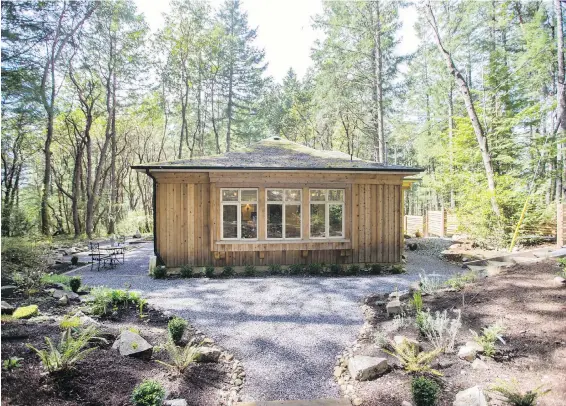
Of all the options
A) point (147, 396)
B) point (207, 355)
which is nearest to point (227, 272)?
point (207, 355)

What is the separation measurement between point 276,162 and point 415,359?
623 cm

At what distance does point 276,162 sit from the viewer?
8.38 metres

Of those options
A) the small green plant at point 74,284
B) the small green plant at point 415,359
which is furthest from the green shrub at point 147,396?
the small green plant at point 74,284

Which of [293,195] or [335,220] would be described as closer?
[293,195]

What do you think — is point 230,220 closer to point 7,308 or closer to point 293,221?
point 293,221

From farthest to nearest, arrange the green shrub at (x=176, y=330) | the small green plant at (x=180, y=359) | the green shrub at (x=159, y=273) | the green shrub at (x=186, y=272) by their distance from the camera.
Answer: the green shrub at (x=186, y=272) → the green shrub at (x=159, y=273) → the green shrub at (x=176, y=330) → the small green plant at (x=180, y=359)

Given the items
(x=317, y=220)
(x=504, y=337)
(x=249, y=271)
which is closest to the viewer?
(x=504, y=337)

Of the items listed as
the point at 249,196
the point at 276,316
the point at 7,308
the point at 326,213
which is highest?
the point at 249,196

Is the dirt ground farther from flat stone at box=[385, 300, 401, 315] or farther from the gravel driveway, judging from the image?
the gravel driveway

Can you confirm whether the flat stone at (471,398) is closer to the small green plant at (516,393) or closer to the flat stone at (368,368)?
the small green plant at (516,393)

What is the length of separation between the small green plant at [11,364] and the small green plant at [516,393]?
3752mm

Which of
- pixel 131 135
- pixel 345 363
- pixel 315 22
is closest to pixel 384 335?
pixel 345 363

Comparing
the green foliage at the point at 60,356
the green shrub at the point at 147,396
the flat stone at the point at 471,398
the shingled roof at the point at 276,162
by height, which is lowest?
the flat stone at the point at 471,398

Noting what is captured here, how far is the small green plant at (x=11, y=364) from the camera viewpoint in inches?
90.1
